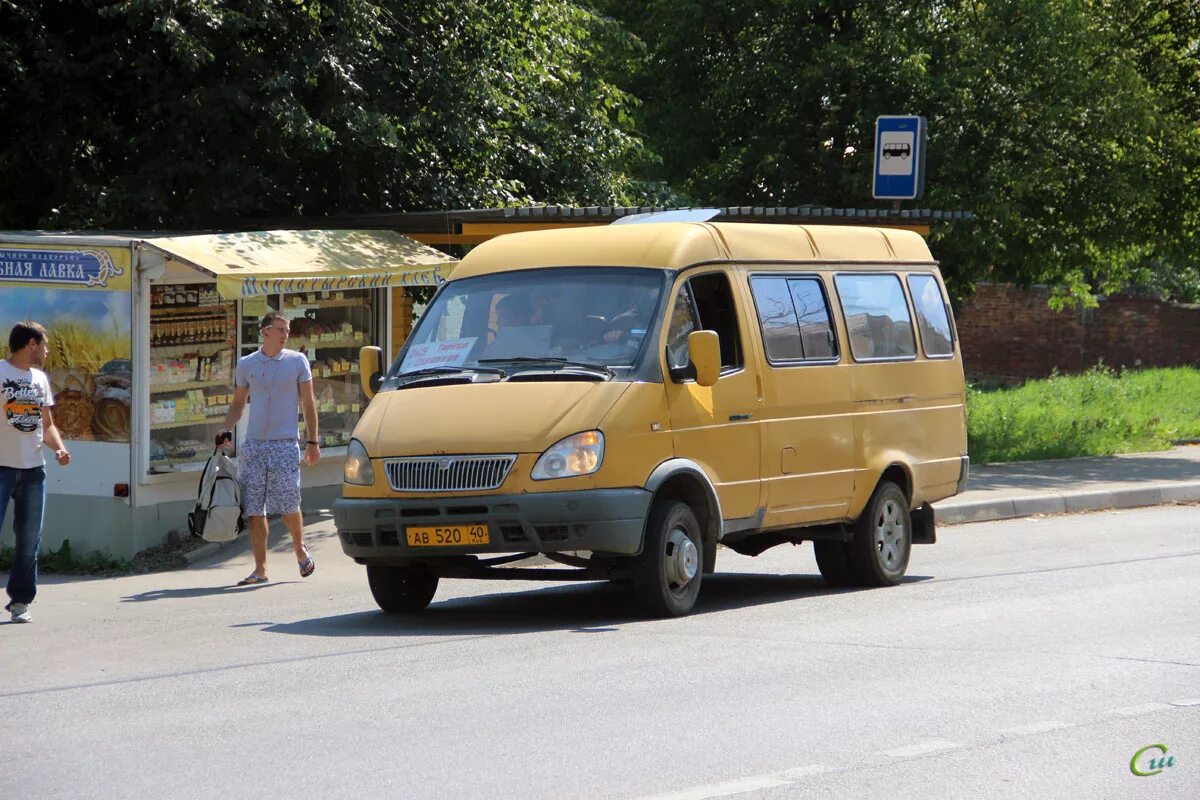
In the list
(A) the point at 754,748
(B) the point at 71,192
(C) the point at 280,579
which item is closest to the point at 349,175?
(B) the point at 71,192

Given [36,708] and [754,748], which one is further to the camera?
[36,708]

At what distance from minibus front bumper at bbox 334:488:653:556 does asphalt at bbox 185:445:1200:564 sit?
4.88 m

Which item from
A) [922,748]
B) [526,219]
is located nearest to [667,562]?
[922,748]

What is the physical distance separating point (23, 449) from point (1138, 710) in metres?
6.49

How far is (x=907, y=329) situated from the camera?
40.7 feet

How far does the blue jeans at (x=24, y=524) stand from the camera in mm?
10352

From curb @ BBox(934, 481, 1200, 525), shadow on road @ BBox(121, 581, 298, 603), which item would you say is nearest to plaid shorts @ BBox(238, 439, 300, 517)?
shadow on road @ BBox(121, 581, 298, 603)

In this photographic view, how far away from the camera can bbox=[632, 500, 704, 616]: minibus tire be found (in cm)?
967

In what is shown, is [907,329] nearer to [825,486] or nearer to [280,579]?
[825,486]

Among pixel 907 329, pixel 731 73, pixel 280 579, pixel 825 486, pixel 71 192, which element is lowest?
pixel 280 579

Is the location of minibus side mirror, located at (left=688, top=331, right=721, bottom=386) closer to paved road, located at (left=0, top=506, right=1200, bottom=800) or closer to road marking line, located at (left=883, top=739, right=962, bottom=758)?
paved road, located at (left=0, top=506, right=1200, bottom=800)

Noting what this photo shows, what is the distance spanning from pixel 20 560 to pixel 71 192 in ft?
26.2

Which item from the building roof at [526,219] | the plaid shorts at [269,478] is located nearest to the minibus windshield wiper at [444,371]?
the plaid shorts at [269,478]

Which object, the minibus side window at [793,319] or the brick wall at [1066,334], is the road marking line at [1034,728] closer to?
the minibus side window at [793,319]
